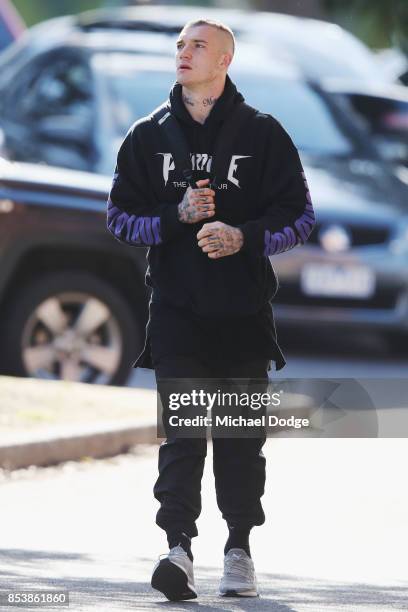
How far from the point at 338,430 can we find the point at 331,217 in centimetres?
251

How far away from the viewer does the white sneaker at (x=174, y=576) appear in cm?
612

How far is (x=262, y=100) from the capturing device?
14484 millimetres

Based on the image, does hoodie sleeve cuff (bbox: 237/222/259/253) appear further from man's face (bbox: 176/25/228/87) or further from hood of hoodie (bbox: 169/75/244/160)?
man's face (bbox: 176/25/228/87)

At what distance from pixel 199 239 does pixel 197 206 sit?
0.34 feet

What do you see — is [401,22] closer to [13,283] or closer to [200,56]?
[13,283]

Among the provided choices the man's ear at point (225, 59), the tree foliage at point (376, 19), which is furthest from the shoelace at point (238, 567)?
the tree foliage at point (376, 19)

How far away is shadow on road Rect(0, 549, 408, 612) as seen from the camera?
6168mm

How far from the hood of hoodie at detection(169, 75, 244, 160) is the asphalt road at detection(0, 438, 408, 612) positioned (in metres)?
1.37

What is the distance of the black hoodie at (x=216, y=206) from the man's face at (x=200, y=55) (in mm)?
76

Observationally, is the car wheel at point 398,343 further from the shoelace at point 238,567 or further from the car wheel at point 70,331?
the shoelace at point 238,567

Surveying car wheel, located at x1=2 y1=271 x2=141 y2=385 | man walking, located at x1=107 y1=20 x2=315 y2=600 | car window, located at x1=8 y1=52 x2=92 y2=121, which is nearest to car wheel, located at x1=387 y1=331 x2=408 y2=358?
car window, located at x1=8 y1=52 x2=92 y2=121

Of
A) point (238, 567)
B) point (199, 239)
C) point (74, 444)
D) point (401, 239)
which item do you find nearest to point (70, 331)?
point (74, 444)

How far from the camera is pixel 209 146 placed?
244 inches

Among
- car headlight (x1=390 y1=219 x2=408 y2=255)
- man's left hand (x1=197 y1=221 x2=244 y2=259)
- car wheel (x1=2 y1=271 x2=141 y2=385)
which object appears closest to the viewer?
man's left hand (x1=197 y1=221 x2=244 y2=259)
